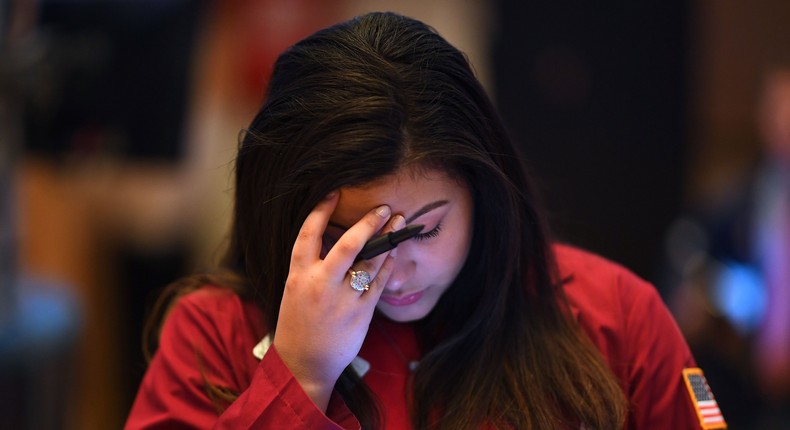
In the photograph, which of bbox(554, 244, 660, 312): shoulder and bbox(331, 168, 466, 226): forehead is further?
bbox(554, 244, 660, 312): shoulder

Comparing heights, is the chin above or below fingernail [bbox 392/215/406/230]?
below

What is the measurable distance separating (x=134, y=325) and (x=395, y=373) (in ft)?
7.67

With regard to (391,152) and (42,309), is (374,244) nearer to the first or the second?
(391,152)

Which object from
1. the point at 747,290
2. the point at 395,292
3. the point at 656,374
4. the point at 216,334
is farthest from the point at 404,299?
the point at 747,290

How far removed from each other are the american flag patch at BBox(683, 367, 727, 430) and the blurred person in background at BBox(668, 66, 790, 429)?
1.57m

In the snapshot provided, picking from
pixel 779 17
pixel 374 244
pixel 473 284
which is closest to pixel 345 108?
pixel 374 244

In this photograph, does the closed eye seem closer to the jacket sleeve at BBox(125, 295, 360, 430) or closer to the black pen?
the black pen

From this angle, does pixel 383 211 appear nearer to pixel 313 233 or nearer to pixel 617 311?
pixel 313 233

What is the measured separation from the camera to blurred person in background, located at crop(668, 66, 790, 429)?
307 centimetres

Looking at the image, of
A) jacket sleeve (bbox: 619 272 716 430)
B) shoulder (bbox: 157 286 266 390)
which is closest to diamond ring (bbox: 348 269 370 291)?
shoulder (bbox: 157 286 266 390)

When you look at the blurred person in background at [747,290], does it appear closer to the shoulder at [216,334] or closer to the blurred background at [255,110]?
the blurred background at [255,110]

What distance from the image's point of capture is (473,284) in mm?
1624

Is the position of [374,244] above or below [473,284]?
above

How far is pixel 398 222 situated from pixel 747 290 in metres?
2.02
